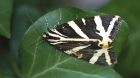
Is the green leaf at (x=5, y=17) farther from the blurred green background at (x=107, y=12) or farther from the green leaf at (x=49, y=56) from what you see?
the blurred green background at (x=107, y=12)

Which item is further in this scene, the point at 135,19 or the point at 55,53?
the point at 135,19

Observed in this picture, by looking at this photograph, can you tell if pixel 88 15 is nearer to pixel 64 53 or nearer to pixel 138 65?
pixel 64 53

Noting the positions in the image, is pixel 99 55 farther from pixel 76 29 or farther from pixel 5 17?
pixel 5 17

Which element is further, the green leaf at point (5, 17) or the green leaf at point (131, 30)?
the green leaf at point (131, 30)

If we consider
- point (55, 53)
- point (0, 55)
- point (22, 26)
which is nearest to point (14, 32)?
point (22, 26)

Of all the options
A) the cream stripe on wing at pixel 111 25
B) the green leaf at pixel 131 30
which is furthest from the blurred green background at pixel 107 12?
the cream stripe on wing at pixel 111 25

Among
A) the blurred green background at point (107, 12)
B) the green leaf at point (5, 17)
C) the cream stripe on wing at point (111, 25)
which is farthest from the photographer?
the blurred green background at point (107, 12)
